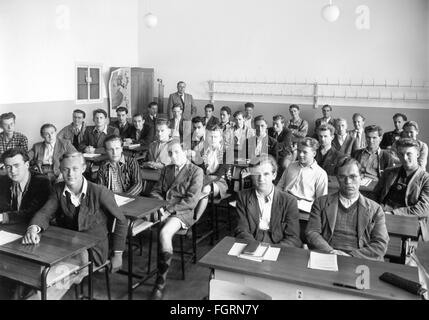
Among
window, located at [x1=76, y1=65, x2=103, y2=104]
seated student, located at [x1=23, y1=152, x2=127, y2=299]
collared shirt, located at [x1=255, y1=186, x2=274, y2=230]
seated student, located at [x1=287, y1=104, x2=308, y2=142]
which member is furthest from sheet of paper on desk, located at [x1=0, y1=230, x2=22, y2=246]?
window, located at [x1=76, y1=65, x2=103, y2=104]

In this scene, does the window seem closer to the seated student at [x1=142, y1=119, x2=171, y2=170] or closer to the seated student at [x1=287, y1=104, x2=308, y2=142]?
the seated student at [x1=142, y1=119, x2=171, y2=170]

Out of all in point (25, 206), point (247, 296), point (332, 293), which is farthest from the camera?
point (25, 206)

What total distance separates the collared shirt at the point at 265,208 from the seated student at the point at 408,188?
111cm

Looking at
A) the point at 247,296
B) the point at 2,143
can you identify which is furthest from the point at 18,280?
the point at 2,143

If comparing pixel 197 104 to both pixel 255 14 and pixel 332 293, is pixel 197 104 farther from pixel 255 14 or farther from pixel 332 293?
pixel 332 293

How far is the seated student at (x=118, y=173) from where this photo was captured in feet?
13.5

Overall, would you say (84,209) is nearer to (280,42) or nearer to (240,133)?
(240,133)

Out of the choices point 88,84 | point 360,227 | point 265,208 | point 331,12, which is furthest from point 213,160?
point 88,84

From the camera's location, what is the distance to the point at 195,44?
9.33m

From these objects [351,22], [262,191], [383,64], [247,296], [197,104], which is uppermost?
[351,22]

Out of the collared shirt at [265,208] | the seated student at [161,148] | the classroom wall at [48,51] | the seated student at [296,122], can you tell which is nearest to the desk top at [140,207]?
the collared shirt at [265,208]

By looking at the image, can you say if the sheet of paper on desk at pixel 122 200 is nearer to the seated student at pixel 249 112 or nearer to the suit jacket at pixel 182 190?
the suit jacket at pixel 182 190

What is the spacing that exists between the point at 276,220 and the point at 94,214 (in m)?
1.29

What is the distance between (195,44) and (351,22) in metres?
3.24
